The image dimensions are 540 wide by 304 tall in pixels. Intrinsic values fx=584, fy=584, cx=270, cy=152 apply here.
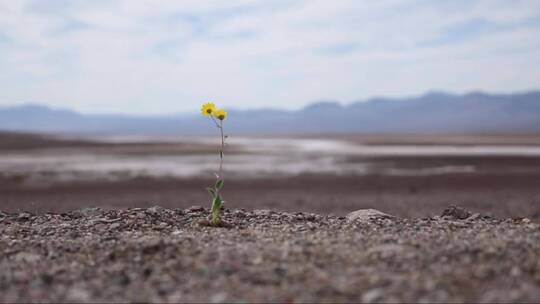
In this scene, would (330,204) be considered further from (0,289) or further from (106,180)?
(0,289)

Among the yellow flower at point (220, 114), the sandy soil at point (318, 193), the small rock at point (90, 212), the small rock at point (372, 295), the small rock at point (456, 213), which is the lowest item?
the sandy soil at point (318, 193)

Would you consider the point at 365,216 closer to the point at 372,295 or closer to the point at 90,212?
the point at 372,295

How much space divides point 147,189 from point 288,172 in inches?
414

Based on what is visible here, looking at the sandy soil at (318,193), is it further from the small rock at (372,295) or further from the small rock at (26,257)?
the small rock at (372,295)

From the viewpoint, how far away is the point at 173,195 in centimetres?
2597

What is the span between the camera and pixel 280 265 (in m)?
5.12

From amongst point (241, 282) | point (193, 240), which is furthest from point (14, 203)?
point (241, 282)

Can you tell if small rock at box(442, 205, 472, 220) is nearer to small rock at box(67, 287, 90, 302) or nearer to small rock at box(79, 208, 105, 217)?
small rock at box(79, 208, 105, 217)

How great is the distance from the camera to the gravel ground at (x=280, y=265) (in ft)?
14.9

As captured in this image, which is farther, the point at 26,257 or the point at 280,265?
the point at 26,257

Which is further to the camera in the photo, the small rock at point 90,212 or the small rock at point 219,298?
the small rock at point 90,212

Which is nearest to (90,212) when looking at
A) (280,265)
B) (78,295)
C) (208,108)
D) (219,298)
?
(208,108)

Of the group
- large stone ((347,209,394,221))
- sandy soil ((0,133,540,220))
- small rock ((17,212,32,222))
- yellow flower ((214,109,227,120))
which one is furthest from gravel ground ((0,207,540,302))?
sandy soil ((0,133,540,220))

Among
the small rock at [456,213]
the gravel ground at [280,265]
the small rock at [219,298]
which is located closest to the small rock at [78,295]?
the gravel ground at [280,265]
